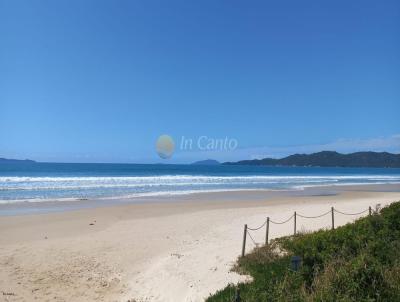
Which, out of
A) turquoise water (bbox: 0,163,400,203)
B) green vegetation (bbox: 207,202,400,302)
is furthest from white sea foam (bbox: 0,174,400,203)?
green vegetation (bbox: 207,202,400,302)

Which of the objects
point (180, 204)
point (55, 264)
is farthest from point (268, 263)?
point (180, 204)

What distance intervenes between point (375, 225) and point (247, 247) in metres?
3.60

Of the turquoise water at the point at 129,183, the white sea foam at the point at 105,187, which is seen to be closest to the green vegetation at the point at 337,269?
the turquoise water at the point at 129,183

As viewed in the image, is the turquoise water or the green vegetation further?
the turquoise water

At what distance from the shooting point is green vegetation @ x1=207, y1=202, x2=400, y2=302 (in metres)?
5.20

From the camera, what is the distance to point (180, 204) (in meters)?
24.1

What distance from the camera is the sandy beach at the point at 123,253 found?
27.6ft

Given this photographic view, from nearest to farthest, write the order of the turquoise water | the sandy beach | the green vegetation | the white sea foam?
the green vegetation < the sandy beach < the white sea foam < the turquoise water

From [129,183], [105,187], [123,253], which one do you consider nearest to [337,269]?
[123,253]

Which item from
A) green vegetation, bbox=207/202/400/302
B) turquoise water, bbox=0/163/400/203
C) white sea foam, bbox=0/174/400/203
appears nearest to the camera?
green vegetation, bbox=207/202/400/302

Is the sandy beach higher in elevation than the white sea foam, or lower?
lower

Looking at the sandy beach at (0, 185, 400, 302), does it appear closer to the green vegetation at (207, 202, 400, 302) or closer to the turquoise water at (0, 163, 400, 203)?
the green vegetation at (207, 202, 400, 302)

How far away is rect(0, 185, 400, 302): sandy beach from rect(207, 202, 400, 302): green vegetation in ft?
3.93

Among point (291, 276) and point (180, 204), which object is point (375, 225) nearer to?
point (291, 276)
